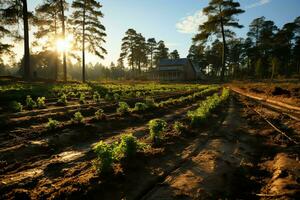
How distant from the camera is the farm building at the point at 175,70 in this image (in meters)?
60.2

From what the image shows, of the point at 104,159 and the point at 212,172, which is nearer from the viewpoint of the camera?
the point at 104,159

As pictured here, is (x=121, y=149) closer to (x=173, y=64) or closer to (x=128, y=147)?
(x=128, y=147)

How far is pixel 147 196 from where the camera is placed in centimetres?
451

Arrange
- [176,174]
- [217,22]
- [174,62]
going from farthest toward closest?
1. [174,62]
2. [217,22]
3. [176,174]

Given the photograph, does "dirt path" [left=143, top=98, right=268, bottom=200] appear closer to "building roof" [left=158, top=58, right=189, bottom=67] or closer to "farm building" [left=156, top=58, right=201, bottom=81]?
"farm building" [left=156, top=58, right=201, bottom=81]

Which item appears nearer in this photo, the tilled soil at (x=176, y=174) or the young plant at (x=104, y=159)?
the tilled soil at (x=176, y=174)

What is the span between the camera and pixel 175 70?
2367 inches

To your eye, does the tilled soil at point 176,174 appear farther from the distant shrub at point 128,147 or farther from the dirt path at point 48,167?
the distant shrub at point 128,147

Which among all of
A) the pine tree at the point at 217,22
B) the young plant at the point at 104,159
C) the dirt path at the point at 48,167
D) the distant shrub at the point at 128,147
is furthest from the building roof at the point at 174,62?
the young plant at the point at 104,159

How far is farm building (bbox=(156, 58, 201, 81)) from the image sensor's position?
60250 millimetres

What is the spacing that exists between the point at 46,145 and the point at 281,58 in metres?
60.5

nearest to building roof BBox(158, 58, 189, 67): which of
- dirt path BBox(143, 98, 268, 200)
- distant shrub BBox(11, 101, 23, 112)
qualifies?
distant shrub BBox(11, 101, 23, 112)

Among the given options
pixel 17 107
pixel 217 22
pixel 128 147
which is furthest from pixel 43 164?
pixel 217 22

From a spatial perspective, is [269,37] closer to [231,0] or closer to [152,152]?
[231,0]
